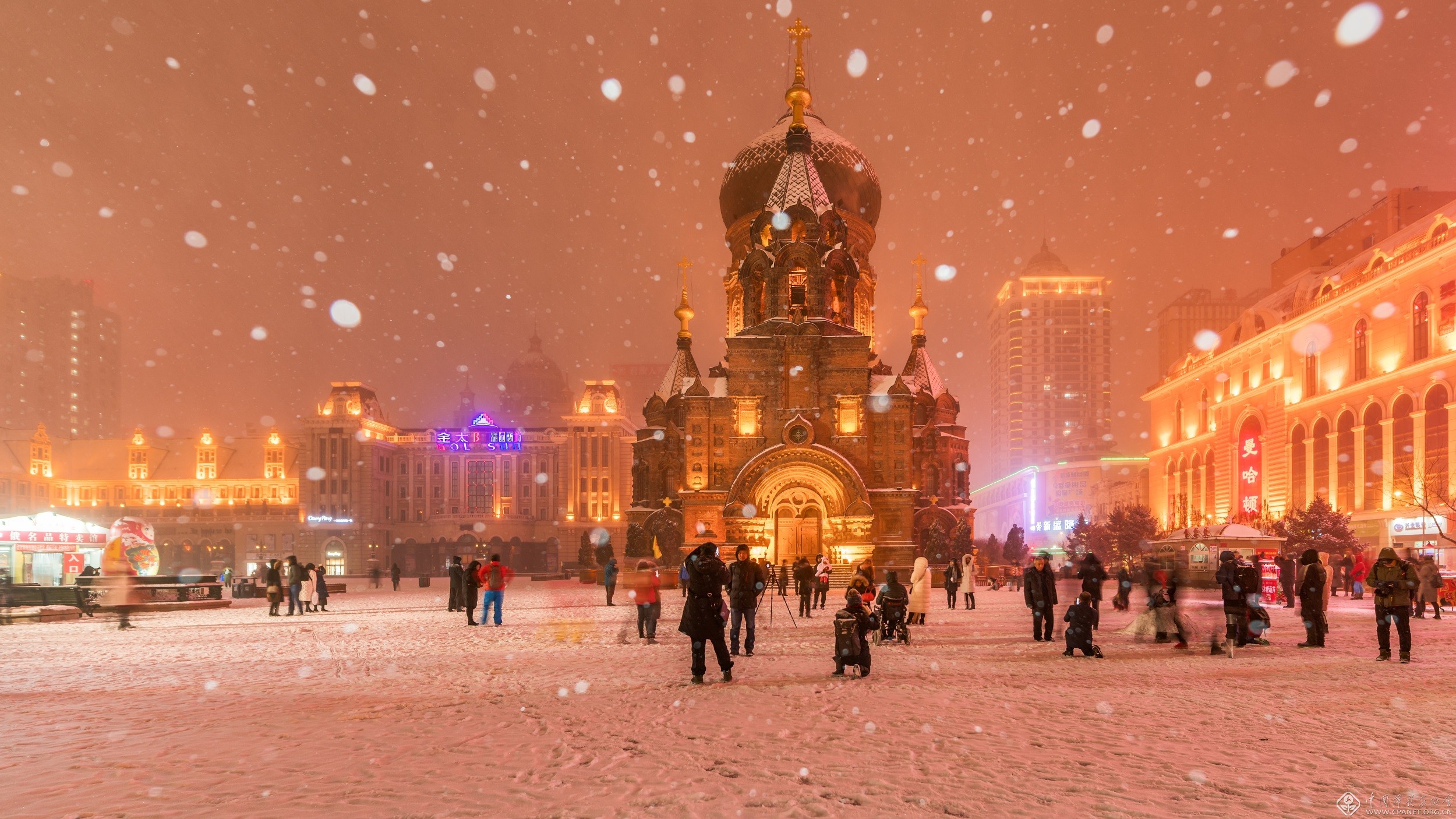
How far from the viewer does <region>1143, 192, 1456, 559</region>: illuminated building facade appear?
4009cm

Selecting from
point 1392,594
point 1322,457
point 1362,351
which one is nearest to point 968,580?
point 1392,594

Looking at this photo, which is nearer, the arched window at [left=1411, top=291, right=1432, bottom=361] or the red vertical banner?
the arched window at [left=1411, top=291, right=1432, bottom=361]

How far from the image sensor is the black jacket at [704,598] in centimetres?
1109

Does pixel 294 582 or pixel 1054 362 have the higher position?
pixel 1054 362

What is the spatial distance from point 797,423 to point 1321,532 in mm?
24084

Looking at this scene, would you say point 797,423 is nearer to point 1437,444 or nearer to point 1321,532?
point 1321,532

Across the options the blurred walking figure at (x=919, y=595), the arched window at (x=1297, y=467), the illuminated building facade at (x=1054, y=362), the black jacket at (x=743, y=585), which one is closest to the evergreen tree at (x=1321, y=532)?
the arched window at (x=1297, y=467)

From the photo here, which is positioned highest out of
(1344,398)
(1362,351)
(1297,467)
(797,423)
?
(1362,351)

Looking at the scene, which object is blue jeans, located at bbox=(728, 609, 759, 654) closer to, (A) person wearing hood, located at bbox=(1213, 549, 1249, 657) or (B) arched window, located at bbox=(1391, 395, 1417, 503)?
(A) person wearing hood, located at bbox=(1213, 549, 1249, 657)

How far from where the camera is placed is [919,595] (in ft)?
60.8

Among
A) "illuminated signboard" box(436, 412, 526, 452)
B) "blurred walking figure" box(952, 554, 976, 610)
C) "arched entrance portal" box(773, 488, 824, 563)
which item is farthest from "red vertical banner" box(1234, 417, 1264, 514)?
"illuminated signboard" box(436, 412, 526, 452)

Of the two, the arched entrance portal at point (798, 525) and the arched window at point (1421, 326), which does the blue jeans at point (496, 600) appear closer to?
the arched entrance portal at point (798, 525)

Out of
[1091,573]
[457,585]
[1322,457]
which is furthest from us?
[1322,457]

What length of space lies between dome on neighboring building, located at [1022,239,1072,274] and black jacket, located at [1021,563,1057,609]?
586 ft
